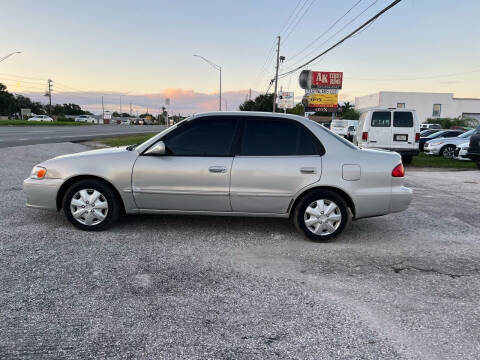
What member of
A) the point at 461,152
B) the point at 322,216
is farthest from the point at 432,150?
the point at 322,216

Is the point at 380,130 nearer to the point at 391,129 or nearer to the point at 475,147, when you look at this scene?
the point at 391,129

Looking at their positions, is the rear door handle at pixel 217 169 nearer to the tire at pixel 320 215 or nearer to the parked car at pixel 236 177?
the parked car at pixel 236 177

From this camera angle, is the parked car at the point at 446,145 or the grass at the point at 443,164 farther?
the parked car at the point at 446,145

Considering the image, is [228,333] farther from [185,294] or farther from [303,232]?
[303,232]

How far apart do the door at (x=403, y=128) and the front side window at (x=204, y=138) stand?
33.0 feet

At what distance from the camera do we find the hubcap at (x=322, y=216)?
4680 millimetres

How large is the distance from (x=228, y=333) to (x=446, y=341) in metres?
1.56

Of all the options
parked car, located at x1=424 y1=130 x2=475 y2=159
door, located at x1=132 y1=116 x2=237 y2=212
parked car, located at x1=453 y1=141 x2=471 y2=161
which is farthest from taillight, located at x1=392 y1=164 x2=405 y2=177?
parked car, located at x1=424 y1=130 x2=475 y2=159

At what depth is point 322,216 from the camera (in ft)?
15.4

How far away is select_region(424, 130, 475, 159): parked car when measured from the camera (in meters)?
17.7

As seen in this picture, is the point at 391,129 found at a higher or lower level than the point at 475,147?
higher

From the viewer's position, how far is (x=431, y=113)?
71812 millimetres

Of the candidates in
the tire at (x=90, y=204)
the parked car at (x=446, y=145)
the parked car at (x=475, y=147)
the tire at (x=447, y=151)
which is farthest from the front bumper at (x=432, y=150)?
the tire at (x=90, y=204)

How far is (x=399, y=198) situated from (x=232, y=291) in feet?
8.74
